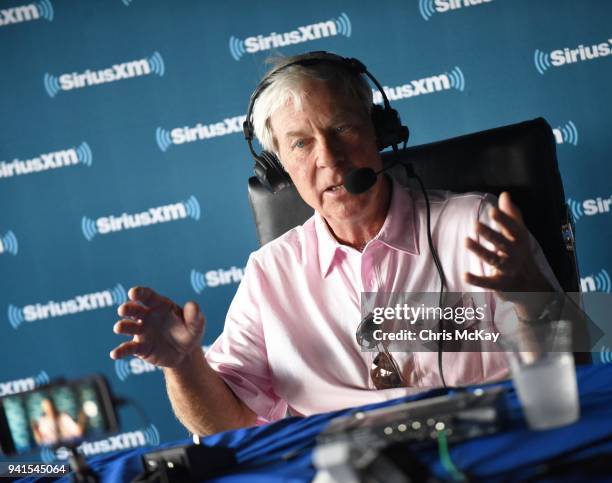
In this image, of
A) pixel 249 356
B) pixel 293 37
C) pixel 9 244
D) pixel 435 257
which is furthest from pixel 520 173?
pixel 9 244

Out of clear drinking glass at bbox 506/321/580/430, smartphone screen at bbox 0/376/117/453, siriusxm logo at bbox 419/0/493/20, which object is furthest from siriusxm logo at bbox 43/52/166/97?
clear drinking glass at bbox 506/321/580/430

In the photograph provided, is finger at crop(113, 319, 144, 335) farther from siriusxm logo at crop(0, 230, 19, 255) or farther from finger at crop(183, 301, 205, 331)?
siriusxm logo at crop(0, 230, 19, 255)

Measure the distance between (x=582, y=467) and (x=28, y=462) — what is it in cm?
84

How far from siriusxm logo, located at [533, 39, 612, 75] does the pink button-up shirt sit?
3.59 feet

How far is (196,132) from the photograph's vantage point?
2.65 metres

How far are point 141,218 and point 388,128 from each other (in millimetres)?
1409

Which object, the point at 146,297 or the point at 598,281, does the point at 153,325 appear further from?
the point at 598,281

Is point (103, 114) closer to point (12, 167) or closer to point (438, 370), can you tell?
point (12, 167)

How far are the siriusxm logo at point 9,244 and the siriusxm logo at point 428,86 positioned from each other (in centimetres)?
139

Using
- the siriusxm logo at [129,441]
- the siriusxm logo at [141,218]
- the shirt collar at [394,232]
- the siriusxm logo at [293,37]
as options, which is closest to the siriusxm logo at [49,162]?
the siriusxm logo at [141,218]

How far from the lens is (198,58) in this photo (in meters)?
2.64

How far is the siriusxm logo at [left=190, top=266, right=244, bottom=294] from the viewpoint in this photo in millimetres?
2666

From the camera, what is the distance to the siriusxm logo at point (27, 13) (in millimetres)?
2742

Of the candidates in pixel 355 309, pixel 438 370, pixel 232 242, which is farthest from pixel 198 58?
pixel 438 370
